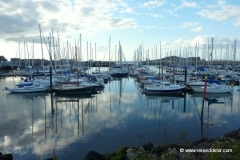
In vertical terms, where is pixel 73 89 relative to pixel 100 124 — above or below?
above

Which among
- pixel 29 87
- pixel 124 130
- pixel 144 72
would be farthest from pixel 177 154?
pixel 144 72

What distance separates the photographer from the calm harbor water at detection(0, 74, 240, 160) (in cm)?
1249

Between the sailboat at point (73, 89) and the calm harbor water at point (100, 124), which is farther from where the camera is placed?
the sailboat at point (73, 89)

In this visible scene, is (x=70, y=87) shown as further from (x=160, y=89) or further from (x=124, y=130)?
(x=124, y=130)

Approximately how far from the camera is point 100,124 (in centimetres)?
1662

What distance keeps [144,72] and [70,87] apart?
28118 mm

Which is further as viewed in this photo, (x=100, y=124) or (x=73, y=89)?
(x=73, y=89)

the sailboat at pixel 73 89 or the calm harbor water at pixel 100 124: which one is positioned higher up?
the sailboat at pixel 73 89

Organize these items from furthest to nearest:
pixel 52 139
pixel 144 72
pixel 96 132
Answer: pixel 144 72 → pixel 96 132 → pixel 52 139

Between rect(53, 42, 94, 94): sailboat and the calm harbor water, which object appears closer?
the calm harbor water

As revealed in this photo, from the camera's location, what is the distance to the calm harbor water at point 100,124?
12492 millimetres

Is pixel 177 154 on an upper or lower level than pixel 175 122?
upper

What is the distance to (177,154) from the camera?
8453mm

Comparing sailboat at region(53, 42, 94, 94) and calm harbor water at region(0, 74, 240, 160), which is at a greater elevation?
sailboat at region(53, 42, 94, 94)
